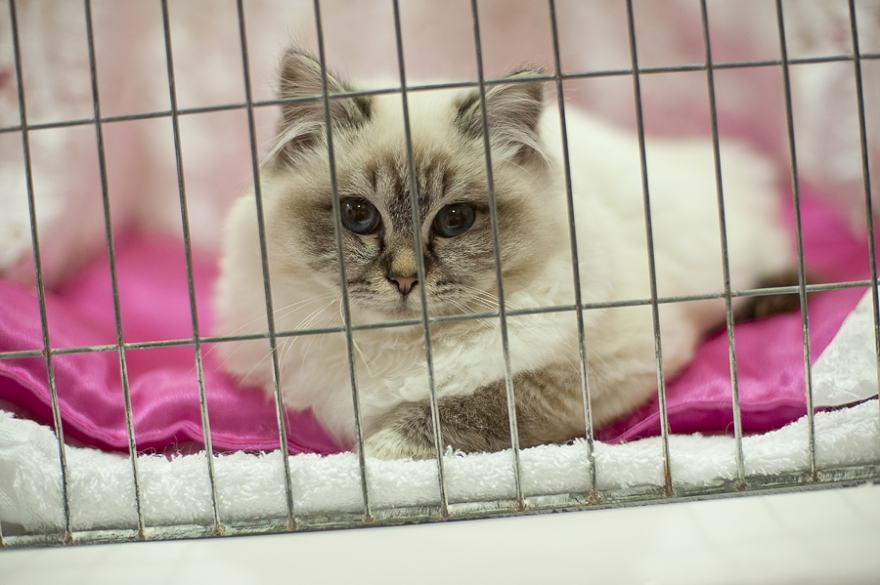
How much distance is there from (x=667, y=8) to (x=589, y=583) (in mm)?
2061

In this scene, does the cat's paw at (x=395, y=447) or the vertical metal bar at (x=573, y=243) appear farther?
the cat's paw at (x=395, y=447)

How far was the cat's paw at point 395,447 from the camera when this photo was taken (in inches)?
50.5

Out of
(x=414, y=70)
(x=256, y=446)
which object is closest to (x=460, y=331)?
(x=256, y=446)

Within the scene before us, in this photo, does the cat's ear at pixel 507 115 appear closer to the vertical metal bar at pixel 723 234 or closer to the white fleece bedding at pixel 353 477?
the vertical metal bar at pixel 723 234

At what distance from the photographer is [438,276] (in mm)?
1306

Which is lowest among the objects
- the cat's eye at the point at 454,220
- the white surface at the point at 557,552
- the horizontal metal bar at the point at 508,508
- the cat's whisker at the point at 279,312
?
the white surface at the point at 557,552

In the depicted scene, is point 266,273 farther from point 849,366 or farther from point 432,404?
point 849,366

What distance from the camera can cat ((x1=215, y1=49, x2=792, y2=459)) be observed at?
1.33m

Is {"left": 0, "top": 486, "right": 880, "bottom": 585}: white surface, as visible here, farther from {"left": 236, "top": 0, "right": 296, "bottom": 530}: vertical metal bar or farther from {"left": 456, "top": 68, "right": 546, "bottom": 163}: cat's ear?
{"left": 456, "top": 68, "right": 546, "bottom": 163}: cat's ear

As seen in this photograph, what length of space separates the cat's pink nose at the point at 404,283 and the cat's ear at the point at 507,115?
37 cm

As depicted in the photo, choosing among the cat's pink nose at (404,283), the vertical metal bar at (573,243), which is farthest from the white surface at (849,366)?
the cat's pink nose at (404,283)

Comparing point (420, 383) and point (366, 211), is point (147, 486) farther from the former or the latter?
point (366, 211)

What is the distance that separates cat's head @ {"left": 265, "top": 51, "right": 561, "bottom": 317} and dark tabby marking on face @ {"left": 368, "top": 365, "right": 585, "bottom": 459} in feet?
0.60

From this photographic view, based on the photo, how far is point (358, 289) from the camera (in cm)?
131
